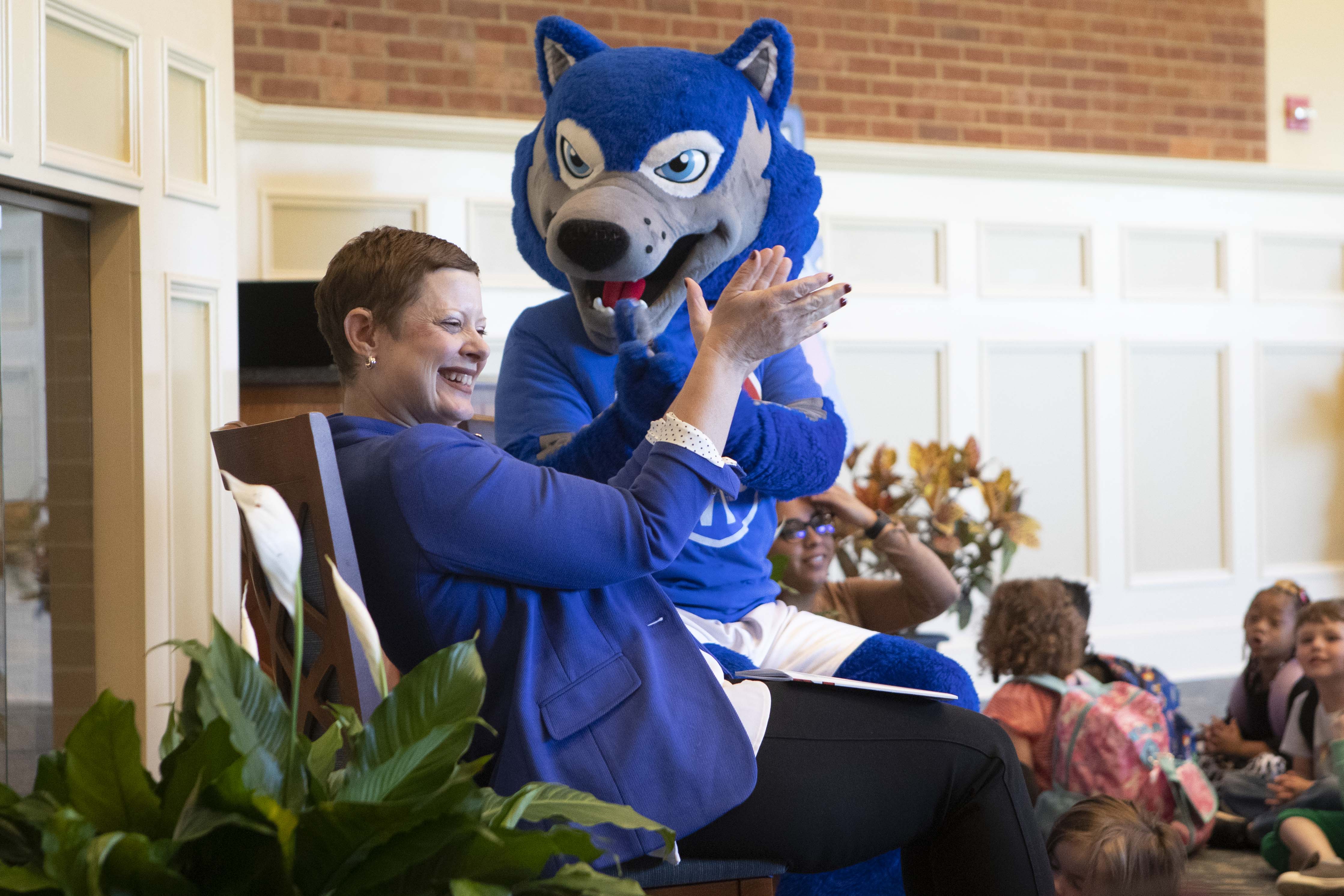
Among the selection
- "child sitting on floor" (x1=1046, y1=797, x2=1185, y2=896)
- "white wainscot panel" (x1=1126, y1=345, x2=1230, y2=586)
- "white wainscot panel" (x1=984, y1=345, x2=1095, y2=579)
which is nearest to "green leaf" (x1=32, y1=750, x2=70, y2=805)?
"child sitting on floor" (x1=1046, y1=797, x2=1185, y2=896)

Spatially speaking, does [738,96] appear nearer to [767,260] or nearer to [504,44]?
[767,260]

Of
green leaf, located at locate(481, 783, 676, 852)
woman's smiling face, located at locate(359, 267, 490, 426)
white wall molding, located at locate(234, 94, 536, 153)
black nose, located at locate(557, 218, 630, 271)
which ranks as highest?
white wall molding, located at locate(234, 94, 536, 153)

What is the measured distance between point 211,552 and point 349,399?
1418 millimetres

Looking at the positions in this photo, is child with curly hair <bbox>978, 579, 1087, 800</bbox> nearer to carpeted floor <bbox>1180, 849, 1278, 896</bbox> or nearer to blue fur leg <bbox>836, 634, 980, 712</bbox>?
carpeted floor <bbox>1180, 849, 1278, 896</bbox>

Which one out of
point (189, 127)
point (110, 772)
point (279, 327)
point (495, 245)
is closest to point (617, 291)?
point (110, 772)

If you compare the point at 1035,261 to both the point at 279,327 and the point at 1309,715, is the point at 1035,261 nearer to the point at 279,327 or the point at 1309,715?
the point at 1309,715

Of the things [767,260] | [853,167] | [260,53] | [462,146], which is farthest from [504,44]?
[767,260]

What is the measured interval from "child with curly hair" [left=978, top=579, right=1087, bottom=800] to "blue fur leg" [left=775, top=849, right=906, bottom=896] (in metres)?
1.08

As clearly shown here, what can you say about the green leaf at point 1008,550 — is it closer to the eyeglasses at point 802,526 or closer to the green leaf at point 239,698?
the eyeglasses at point 802,526

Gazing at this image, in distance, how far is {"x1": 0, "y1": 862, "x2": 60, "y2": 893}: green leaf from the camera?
0.76 metres

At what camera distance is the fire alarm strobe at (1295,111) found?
15.9ft

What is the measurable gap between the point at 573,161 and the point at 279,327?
1535mm

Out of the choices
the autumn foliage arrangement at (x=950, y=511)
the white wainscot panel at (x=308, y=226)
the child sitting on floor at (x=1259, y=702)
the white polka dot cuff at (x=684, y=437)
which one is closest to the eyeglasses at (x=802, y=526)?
the autumn foliage arrangement at (x=950, y=511)

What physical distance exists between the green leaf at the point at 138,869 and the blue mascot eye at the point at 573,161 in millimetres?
1167
